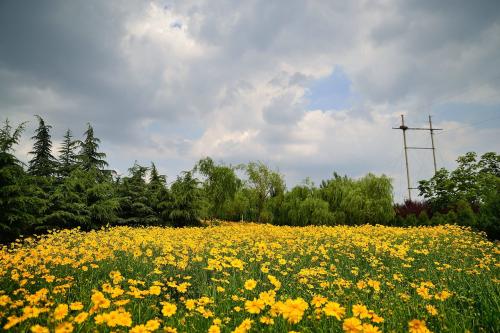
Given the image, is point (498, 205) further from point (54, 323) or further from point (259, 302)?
point (54, 323)

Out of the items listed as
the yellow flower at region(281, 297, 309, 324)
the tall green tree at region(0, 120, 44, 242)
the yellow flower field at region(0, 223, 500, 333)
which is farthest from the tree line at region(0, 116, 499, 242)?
the yellow flower at region(281, 297, 309, 324)

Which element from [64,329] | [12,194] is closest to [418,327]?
[64,329]

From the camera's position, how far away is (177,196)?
20.6 meters

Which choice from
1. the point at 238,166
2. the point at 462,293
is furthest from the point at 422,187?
the point at 462,293

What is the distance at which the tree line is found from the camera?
12945mm

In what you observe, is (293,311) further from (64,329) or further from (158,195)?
(158,195)

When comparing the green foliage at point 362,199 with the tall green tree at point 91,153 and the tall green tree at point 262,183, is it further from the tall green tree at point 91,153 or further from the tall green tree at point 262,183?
the tall green tree at point 91,153

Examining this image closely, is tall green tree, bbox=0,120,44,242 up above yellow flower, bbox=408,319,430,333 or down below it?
above

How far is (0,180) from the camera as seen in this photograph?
1205 centimetres

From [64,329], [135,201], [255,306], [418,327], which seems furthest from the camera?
[135,201]

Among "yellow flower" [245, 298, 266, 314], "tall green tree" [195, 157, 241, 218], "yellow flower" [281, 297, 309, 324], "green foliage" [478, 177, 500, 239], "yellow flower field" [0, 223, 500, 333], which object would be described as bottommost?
"yellow flower field" [0, 223, 500, 333]

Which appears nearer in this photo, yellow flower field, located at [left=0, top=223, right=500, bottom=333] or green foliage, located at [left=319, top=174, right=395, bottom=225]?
yellow flower field, located at [left=0, top=223, right=500, bottom=333]

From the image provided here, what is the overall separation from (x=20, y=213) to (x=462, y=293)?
44.9 ft

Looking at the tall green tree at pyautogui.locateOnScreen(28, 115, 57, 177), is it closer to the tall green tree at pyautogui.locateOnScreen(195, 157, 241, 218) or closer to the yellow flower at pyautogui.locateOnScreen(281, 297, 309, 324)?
the tall green tree at pyautogui.locateOnScreen(195, 157, 241, 218)
